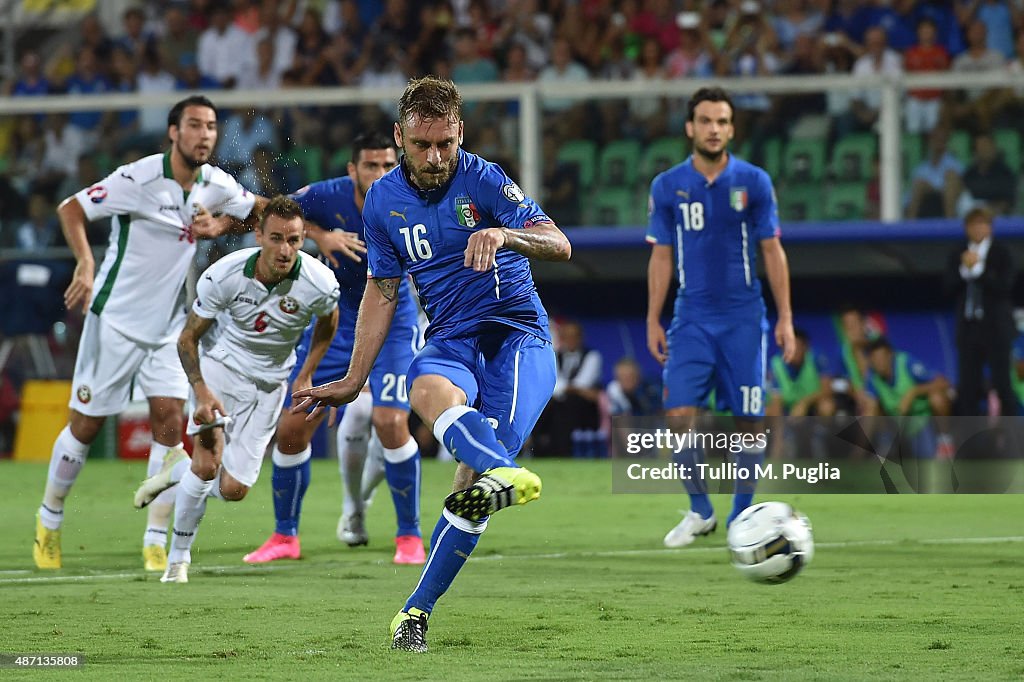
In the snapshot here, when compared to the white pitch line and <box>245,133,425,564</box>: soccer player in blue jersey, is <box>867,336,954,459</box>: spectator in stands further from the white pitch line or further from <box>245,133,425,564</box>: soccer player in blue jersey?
<box>245,133,425,564</box>: soccer player in blue jersey

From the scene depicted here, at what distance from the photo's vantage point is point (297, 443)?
909 centimetres

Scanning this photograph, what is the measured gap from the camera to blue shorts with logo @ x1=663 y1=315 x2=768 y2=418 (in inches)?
385

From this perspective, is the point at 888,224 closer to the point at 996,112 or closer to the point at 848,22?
the point at 996,112

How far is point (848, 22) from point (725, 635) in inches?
504

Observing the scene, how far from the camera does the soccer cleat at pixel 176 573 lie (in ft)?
25.9

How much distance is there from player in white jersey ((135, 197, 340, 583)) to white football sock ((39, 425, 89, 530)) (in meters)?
0.73

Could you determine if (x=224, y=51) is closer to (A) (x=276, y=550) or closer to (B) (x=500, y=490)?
(A) (x=276, y=550)

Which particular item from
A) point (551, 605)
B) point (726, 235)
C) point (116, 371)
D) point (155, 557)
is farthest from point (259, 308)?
point (726, 235)

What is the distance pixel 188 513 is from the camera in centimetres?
800

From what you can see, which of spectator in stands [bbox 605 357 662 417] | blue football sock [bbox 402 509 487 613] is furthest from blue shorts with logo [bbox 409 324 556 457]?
spectator in stands [bbox 605 357 662 417]

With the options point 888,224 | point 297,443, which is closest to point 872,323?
point 888,224

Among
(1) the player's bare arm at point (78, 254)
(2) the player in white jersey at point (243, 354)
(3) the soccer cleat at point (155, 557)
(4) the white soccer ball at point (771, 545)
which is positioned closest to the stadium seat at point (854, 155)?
(2) the player in white jersey at point (243, 354)

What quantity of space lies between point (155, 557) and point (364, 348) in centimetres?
290

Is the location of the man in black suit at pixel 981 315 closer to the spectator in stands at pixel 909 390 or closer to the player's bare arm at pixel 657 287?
the spectator in stands at pixel 909 390
